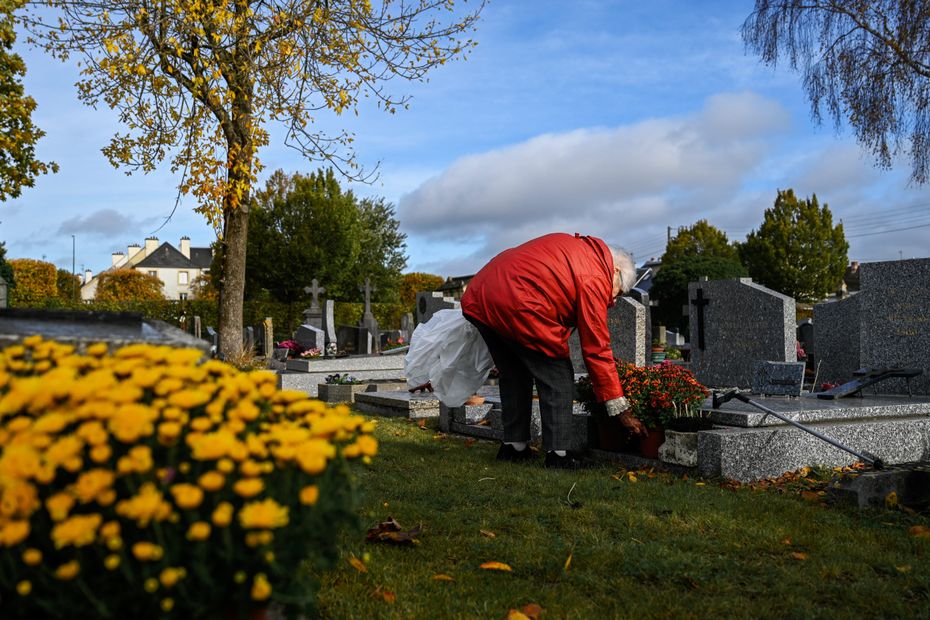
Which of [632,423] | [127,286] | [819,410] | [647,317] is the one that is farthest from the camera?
[127,286]

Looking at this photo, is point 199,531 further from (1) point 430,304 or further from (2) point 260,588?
(1) point 430,304

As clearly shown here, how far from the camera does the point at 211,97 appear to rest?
11.2 m

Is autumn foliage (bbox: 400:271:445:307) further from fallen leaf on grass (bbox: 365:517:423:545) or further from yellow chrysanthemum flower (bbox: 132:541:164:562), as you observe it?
yellow chrysanthemum flower (bbox: 132:541:164:562)

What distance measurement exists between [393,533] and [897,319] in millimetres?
5929

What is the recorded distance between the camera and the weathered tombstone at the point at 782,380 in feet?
22.7

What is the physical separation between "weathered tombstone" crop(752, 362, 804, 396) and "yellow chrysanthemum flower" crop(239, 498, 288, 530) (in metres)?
6.30

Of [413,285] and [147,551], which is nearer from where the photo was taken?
[147,551]

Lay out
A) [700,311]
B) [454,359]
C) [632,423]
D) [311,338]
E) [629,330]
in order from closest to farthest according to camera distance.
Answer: [632,423]
[454,359]
[629,330]
[700,311]
[311,338]

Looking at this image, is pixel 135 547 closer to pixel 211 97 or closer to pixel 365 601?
pixel 365 601

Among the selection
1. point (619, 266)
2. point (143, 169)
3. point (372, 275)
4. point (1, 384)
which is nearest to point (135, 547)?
point (1, 384)

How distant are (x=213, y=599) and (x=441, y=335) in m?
4.45

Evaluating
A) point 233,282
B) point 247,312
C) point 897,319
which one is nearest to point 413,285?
point 247,312

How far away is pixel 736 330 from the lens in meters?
11.0

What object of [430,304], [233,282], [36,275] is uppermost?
[36,275]
